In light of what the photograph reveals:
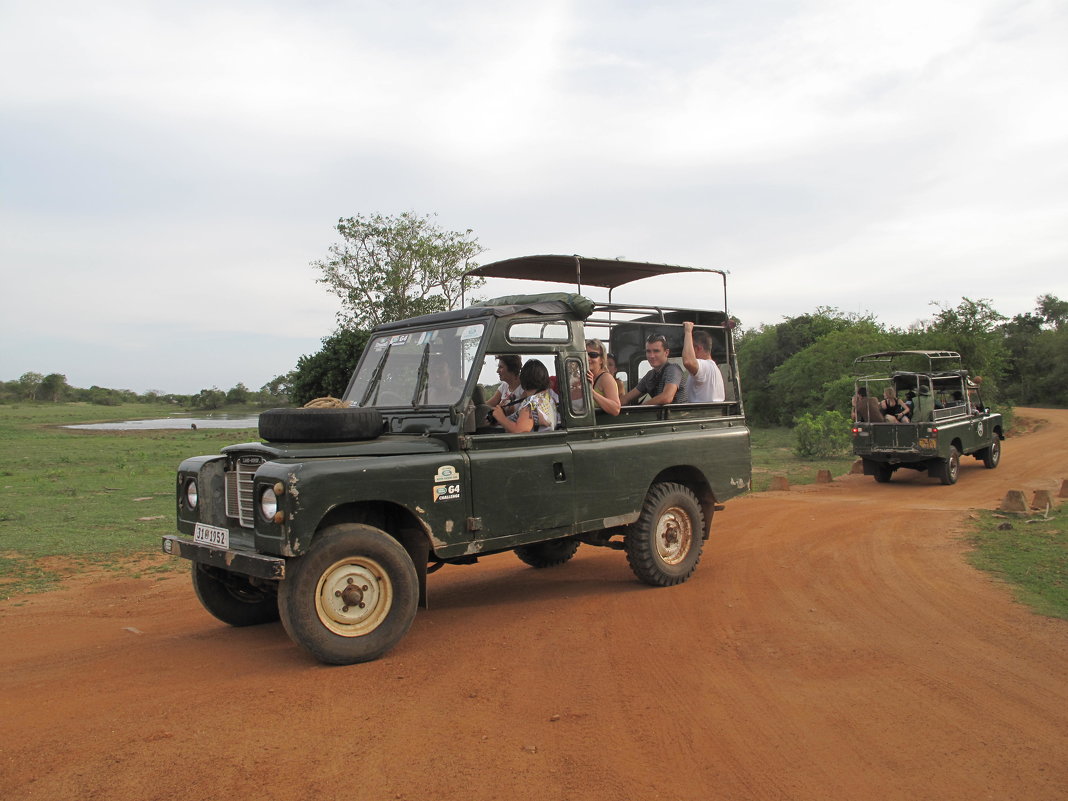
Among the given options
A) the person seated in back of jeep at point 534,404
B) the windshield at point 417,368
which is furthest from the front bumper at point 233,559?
the person seated in back of jeep at point 534,404

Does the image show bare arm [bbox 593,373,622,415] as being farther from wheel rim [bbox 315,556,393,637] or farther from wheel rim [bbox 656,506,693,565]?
wheel rim [bbox 315,556,393,637]

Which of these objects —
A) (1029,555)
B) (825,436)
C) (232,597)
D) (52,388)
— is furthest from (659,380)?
(52,388)

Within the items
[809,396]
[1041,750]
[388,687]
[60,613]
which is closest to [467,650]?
[388,687]

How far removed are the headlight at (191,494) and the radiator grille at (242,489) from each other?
0.47 metres

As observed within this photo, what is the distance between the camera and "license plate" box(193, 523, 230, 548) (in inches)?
213

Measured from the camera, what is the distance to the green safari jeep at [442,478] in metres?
5.11

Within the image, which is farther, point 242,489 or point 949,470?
point 949,470

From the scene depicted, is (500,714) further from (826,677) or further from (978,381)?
(978,381)

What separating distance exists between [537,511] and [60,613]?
4.14 m

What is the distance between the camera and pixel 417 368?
6.65m

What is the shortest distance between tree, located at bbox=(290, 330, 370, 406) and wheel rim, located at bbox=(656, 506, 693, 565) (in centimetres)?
840

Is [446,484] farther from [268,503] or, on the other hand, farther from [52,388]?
[52,388]

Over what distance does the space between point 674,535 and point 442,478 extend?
2.87 m

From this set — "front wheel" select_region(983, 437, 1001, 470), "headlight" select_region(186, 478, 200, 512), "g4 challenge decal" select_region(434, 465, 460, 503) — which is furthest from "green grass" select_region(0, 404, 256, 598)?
"front wheel" select_region(983, 437, 1001, 470)
